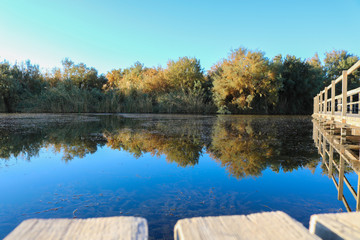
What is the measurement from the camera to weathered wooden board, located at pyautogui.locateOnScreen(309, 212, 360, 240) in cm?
61

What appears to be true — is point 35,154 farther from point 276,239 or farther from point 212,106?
point 212,106

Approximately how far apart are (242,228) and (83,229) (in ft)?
1.31

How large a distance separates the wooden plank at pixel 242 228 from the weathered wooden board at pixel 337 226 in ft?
0.34

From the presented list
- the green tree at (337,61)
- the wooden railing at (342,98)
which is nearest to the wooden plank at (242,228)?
the wooden railing at (342,98)

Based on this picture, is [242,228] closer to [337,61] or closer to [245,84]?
[245,84]

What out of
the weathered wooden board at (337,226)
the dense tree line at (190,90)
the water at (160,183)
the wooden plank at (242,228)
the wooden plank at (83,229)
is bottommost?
the water at (160,183)

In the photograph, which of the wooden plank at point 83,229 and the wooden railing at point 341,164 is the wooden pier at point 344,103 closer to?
the wooden railing at point 341,164

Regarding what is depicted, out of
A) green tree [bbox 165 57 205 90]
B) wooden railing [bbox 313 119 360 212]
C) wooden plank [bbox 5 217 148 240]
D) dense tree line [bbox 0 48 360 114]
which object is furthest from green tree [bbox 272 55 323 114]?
wooden plank [bbox 5 217 148 240]

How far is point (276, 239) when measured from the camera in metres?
0.55

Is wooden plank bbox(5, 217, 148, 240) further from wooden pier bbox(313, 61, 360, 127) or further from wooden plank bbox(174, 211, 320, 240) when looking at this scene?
wooden pier bbox(313, 61, 360, 127)

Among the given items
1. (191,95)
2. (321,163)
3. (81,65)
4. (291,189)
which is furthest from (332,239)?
(81,65)

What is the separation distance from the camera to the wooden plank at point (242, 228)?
0.56 meters

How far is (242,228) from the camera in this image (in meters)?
0.60

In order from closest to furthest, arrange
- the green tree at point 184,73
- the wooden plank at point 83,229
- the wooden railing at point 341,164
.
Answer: the wooden plank at point 83,229 < the wooden railing at point 341,164 < the green tree at point 184,73
